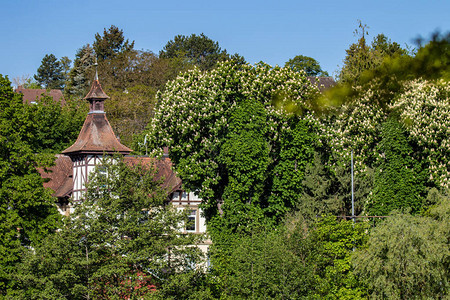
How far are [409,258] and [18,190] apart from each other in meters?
18.5

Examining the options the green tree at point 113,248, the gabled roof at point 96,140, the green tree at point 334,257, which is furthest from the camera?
the gabled roof at point 96,140

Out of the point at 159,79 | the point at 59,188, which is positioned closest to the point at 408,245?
the point at 59,188

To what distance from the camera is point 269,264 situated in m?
29.9

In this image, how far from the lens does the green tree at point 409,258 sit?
26.3 meters

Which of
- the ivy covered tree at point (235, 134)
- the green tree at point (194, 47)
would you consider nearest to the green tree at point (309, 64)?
the green tree at point (194, 47)

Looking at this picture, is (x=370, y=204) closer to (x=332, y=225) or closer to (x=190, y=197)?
(x=332, y=225)

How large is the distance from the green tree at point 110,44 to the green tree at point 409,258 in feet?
187

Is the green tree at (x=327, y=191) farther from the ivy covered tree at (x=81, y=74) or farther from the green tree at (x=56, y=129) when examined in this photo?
the ivy covered tree at (x=81, y=74)

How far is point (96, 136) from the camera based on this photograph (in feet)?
146

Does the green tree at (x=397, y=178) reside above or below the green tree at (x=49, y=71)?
below

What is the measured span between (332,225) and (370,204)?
11.7 feet

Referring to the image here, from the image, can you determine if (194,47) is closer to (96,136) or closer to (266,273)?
(96,136)

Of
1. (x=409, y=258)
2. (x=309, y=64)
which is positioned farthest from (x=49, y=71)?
(x=409, y=258)

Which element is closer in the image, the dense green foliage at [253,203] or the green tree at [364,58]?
the green tree at [364,58]
